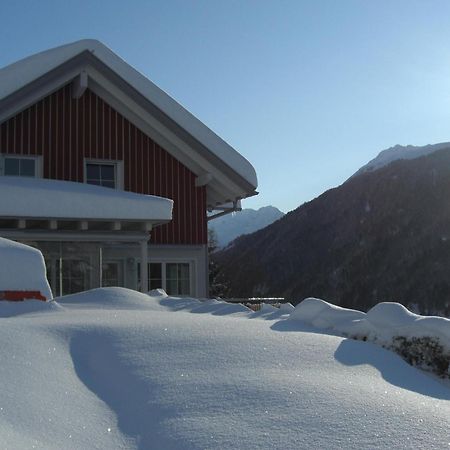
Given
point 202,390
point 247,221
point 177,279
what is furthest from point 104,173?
point 247,221

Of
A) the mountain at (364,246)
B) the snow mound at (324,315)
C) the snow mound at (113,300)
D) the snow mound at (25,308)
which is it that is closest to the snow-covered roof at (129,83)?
the snow mound at (113,300)

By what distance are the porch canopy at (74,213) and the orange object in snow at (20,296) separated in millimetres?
4888

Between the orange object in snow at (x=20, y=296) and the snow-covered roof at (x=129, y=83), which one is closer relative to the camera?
the orange object in snow at (x=20, y=296)

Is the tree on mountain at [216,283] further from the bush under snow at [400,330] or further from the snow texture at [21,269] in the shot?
the bush under snow at [400,330]

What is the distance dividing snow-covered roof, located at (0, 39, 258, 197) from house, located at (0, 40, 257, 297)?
0.02 meters

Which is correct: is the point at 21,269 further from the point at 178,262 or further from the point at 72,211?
the point at 178,262

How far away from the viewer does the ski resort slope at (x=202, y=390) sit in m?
3.13

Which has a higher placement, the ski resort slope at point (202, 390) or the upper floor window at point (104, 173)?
the upper floor window at point (104, 173)

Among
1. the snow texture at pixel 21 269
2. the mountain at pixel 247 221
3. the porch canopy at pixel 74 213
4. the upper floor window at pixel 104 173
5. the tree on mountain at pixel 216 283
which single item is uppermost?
the mountain at pixel 247 221

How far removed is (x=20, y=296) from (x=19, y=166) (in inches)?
312

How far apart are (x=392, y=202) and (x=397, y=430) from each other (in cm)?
3627

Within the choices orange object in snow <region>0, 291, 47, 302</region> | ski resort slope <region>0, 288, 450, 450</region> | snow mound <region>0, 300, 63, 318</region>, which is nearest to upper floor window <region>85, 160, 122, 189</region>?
orange object in snow <region>0, 291, 47, 302</region>

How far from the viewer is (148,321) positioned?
533 cm

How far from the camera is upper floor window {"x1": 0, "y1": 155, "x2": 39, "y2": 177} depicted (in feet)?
44.8
